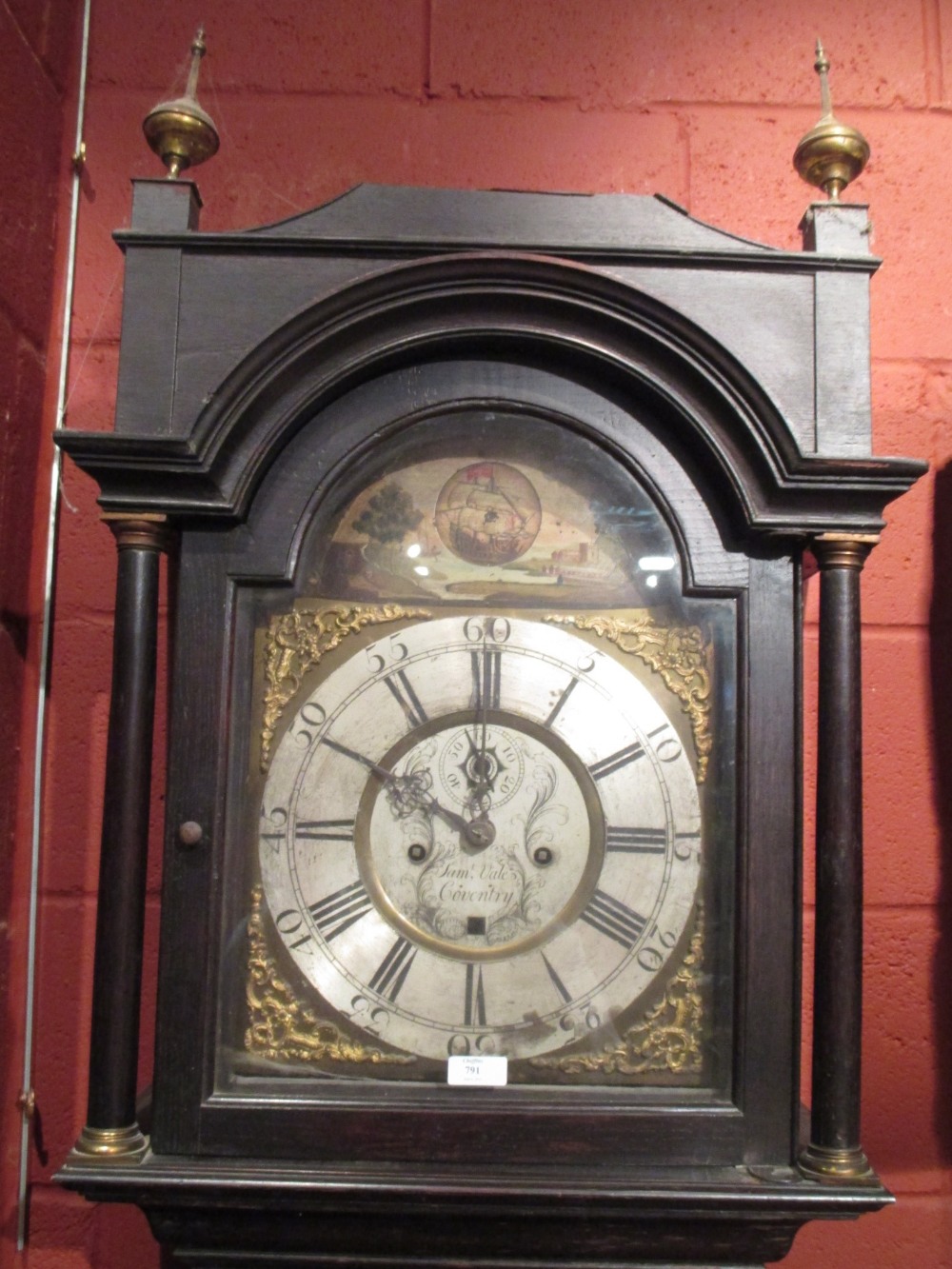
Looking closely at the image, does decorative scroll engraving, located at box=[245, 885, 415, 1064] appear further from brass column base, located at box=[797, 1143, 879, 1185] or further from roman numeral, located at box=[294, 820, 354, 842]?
brass column base, located at box=[797, 1143, 879, 1185]

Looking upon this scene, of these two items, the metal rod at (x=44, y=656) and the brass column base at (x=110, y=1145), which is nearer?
the brass column base at (x=110, y=1145)

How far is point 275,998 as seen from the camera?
3.29ft

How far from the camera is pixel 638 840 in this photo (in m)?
1.02

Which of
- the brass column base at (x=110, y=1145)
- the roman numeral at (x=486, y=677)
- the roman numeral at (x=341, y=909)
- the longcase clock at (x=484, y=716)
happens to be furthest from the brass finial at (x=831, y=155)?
the brass column base at (x=110, y=1145)

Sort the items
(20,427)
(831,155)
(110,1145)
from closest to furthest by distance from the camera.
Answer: (110,1145)
(831,155)
(20,427)

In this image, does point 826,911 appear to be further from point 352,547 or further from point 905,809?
point 352,547

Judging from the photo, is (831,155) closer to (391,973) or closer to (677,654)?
(677,654)

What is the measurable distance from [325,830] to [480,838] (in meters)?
0.14

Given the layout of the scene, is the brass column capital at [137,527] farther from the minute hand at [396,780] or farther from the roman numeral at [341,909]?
the roman numeral at [341,909]

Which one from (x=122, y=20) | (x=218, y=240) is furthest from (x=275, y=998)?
(x=122, y=20)

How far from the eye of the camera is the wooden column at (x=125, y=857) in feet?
3.14

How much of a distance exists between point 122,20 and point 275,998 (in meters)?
1.19

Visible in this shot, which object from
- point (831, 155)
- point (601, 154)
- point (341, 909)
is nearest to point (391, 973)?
point (341, 909)

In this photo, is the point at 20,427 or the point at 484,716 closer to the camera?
the point at 484,716
